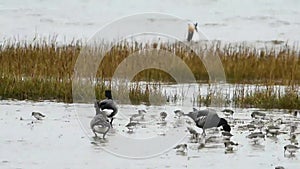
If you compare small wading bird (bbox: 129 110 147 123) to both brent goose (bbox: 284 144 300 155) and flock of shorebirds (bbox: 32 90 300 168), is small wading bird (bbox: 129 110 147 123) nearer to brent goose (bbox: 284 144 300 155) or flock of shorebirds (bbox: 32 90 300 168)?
flock of shorebirds (bbox: 32 90 300 168)

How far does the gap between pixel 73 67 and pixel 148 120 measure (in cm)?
485

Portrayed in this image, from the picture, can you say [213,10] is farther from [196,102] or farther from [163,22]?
[196,102]

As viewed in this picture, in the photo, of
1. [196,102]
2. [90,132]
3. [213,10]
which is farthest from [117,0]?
[90,132]

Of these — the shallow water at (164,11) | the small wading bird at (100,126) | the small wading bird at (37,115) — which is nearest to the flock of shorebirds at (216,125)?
the small wading bird at (100,126)

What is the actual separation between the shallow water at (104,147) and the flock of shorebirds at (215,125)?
0.08m

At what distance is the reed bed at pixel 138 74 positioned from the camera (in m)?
15.0

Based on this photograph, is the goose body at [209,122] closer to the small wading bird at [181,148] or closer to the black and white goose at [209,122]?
the black and white goose at [209,122]

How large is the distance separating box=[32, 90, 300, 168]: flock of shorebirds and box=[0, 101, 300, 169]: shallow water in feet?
0.26

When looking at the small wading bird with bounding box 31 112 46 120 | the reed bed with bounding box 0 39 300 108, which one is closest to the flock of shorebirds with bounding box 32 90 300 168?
the small wading bird with bounding box 31 112 46 120

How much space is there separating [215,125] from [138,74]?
260 inches

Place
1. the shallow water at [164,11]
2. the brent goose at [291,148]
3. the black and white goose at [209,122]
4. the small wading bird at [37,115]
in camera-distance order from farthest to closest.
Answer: the shallow water at [164,11] → the small wading bird at [37,115] → the black and white goose at [209,122] → the brent goose at [291,148]

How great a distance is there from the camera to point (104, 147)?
34.4ft

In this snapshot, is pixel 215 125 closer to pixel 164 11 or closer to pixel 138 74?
pixel 138 74

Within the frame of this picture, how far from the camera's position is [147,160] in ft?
32.5
